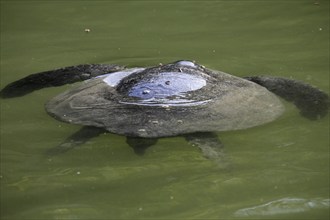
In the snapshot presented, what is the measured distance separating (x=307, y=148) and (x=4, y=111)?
233cm

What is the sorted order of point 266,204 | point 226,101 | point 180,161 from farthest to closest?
point 226,101 → point 180,161 → point 266,204

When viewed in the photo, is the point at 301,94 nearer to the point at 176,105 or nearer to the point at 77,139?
the point at 176,105

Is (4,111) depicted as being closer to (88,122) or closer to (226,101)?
(88,122)

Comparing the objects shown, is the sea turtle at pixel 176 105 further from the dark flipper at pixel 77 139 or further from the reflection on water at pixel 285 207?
the reflection on water at pixel 285 207

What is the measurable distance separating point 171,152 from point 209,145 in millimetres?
274

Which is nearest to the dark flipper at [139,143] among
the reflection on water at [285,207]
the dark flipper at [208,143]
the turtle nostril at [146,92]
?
the dark flipper at [208,143]

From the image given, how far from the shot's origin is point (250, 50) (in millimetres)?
5652

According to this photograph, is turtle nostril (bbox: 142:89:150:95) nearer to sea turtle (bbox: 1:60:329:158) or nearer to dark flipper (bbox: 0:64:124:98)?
sea turtle (bbox: 1:60:329:158)

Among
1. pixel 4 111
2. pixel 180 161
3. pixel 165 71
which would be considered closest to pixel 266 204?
pixel 180 161

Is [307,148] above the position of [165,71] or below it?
below

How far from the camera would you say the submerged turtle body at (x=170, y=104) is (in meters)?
3.64

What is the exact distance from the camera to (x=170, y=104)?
3.79m

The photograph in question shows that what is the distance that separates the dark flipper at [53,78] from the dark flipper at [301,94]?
1266 millimetres

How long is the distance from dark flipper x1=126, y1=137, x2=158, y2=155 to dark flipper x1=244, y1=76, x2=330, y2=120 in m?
1.17
